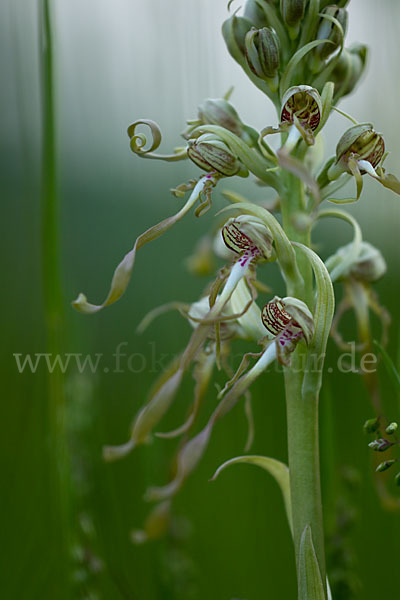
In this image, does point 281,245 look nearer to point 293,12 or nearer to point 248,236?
point 248,236

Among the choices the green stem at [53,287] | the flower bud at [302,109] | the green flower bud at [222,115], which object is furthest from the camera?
the green stem at [53,287]

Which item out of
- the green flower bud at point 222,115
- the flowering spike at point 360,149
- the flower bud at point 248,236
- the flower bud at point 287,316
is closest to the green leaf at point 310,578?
the flower bud at point 287,316

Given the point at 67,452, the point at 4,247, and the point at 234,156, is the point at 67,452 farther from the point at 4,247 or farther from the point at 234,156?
the point at 4,247

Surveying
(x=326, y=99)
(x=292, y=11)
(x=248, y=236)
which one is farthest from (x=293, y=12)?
(x=248, y=236)

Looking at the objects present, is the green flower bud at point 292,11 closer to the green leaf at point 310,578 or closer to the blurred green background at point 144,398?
the blurred green background at point 144,398

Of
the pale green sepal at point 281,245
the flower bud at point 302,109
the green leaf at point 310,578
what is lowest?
the green leaf at point 310,578

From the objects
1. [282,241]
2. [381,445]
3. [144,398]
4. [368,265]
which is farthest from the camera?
[144,398]

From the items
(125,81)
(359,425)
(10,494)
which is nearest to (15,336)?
(10,494)

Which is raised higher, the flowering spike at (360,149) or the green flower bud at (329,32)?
the green flower bud at (329,32)
